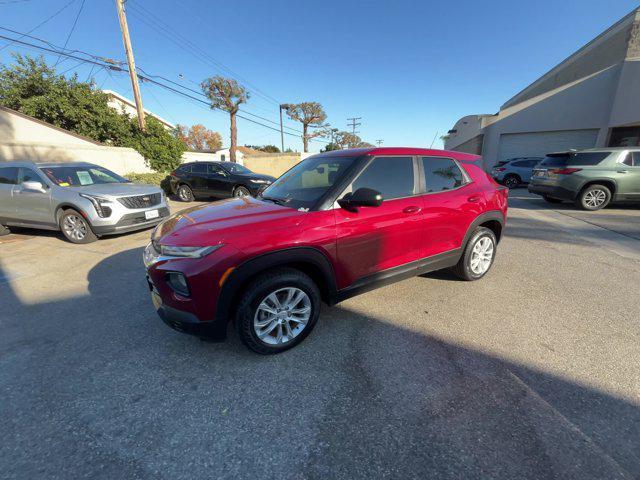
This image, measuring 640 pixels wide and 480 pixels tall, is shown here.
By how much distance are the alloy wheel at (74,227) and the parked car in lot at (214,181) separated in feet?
15.4

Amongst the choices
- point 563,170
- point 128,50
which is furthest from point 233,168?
point 563,170

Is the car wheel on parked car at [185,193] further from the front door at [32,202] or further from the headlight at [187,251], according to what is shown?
the headlight at [187,251]

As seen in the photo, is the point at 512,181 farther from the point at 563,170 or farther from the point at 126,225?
the point at 126,225

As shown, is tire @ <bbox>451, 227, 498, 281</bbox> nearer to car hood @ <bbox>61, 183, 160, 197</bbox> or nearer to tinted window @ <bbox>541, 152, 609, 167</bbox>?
car hood @ <bbox>61, 183, 160, 197</bbox>

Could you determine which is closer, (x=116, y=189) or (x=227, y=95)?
(x=116, y=189)

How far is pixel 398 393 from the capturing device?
78.7 inches

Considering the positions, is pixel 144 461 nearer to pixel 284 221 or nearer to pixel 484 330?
pixel 284 221

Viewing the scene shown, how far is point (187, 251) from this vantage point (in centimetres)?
212

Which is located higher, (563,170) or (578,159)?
(578,159)

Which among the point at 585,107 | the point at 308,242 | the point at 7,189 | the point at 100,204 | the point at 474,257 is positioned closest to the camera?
the point at 308,242

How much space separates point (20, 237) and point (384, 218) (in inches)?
319

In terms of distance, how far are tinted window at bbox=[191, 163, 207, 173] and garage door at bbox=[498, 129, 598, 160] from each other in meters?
20.0

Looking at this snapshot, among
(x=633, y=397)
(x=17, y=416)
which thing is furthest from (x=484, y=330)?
(x=17, y=416)

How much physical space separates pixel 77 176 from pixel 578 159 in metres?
12.6
